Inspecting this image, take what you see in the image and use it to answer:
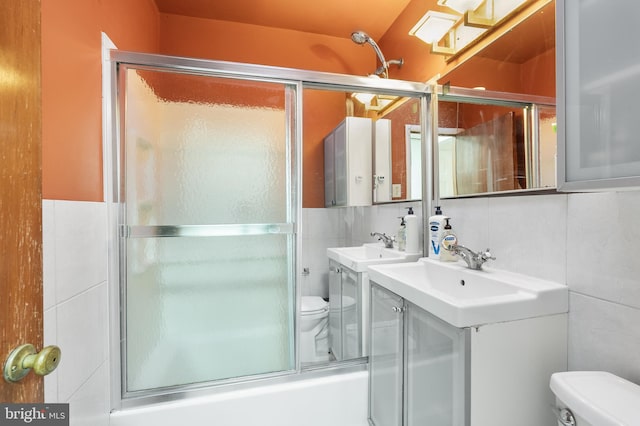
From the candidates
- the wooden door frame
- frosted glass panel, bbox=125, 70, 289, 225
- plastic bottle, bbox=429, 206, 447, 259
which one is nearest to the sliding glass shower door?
frosted glass panel, bbox=125, 70, 289, 225

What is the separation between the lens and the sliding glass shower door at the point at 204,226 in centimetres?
134

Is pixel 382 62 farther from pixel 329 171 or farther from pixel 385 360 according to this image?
pixel 385 360

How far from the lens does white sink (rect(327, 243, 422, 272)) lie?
66.4 inches

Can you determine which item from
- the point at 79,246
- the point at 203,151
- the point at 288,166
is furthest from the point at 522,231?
the point at 79,246

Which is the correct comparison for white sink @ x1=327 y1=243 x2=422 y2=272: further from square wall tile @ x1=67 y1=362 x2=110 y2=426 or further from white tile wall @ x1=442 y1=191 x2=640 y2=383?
square wall tile @ x1=67 y1=362 x2=110 y2=426

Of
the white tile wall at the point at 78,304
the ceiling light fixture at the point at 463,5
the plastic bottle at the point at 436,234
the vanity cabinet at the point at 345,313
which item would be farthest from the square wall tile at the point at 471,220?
the white tile wall at the point at 78,304

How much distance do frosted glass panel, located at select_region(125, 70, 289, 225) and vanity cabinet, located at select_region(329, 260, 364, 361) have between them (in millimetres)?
709

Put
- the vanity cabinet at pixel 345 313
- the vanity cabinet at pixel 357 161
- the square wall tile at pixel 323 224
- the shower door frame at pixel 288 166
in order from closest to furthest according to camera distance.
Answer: the shower door frame at pixel 288 166, the vanity cabinet at pixel 345 313, the vanity cabinet at pixel 357 161, the square wall tile at pixel 323 224

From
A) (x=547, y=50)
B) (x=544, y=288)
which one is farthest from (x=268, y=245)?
(x=547, y=50)

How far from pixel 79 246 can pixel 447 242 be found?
153 centimetres

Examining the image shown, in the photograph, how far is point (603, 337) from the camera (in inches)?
32.8

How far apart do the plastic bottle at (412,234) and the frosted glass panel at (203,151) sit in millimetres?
760

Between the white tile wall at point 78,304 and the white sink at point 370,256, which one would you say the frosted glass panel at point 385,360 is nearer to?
the white sink at point 370,256

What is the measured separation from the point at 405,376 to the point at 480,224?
75 cm
